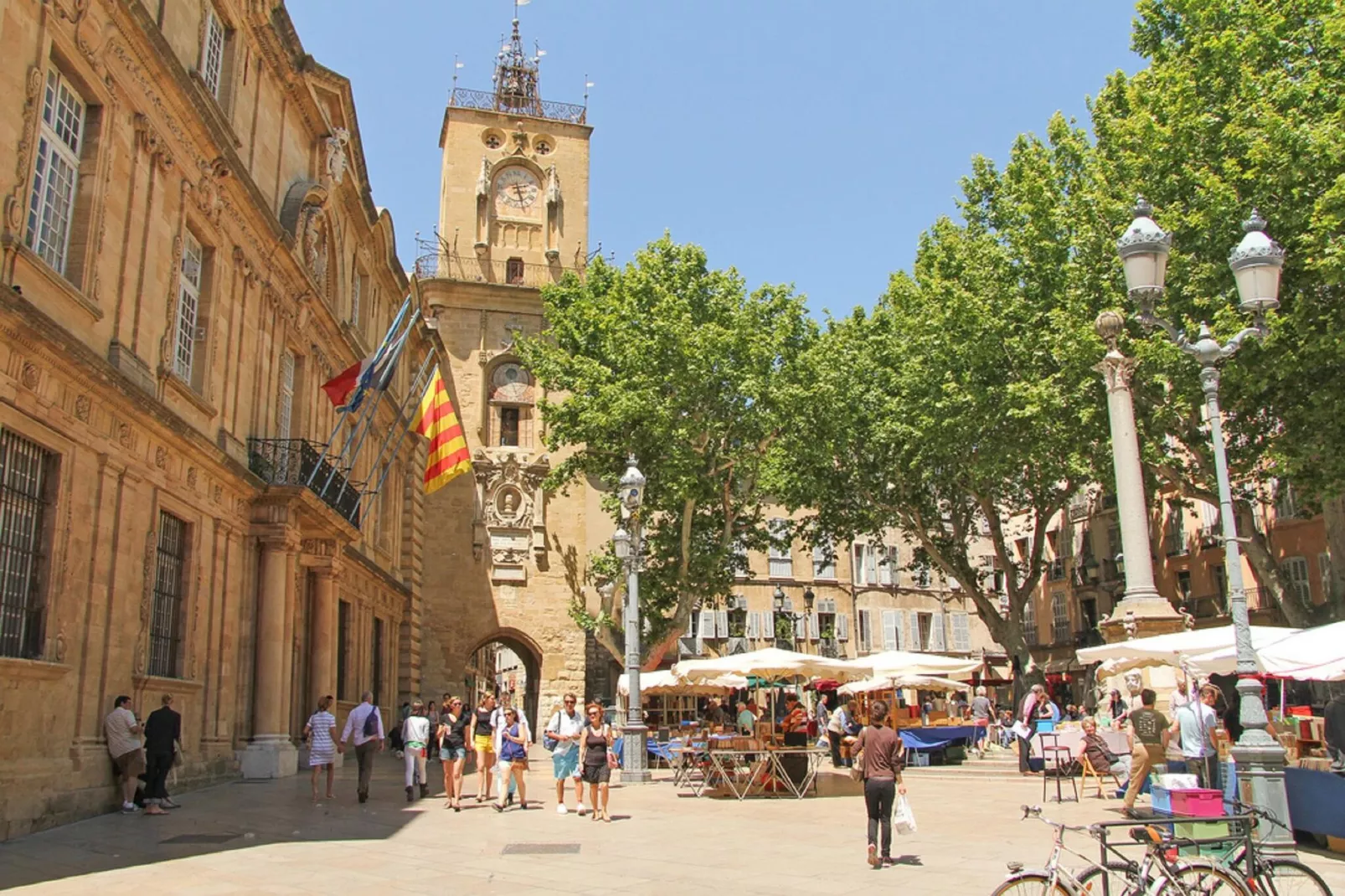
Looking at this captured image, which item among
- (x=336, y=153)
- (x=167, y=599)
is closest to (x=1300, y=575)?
(x=336, y=153)

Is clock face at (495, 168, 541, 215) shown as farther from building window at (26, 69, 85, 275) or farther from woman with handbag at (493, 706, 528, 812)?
woman with handbag at (493, 706, 528, 812)

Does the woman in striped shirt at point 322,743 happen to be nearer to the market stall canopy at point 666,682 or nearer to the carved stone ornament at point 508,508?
the market stall canopy at point 666,682

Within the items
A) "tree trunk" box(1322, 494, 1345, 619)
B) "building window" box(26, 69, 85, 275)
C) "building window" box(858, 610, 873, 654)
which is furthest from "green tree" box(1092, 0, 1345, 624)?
"building window" box(858, 610, 873, 654)

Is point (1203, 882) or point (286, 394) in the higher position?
point (286, 394)

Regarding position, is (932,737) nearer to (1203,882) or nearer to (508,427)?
(1203,882)

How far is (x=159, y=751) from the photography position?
13203 mm

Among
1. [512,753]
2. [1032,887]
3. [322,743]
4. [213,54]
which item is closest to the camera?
[1032,887]

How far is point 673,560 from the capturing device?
30328mm

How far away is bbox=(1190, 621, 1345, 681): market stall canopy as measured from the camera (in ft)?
39.0

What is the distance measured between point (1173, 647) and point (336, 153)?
1981 cm

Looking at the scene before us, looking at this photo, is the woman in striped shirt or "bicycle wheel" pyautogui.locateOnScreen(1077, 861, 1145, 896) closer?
"bicycle wheel" pyautogui.locateOnScreen(1077, 861, 1145, 896)

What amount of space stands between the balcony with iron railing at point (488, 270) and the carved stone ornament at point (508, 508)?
252 inches

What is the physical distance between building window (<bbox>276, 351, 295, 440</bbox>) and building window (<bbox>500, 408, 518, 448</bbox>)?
15.1m

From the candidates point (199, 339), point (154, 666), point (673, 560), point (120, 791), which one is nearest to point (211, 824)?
point (120, 791)
